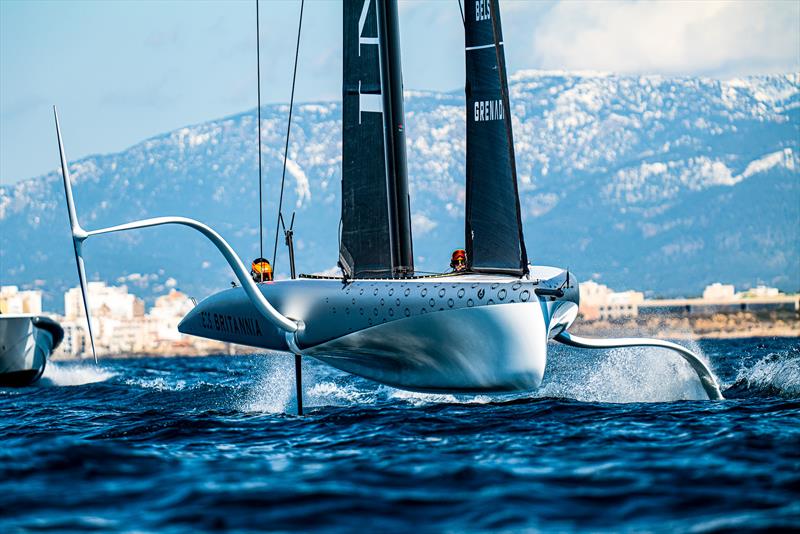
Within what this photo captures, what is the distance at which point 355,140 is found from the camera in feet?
64.4

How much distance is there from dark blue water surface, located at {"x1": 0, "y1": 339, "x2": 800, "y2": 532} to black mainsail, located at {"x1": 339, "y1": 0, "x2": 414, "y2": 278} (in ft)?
7.66

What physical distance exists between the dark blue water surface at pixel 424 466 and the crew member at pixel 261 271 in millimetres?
2554

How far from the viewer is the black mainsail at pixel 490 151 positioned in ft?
55.7

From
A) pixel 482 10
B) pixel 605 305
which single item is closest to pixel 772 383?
pixel 482 10

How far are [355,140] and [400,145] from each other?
0.70 m

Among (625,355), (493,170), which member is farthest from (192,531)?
(625,355)

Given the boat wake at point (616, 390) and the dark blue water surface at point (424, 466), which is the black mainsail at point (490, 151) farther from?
the boat wake at point (616, 390)

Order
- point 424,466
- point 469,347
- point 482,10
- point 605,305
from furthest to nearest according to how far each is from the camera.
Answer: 1. point 605,305
2. point 482,10
3. point 469,347
4. point 424,466

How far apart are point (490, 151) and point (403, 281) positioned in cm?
211

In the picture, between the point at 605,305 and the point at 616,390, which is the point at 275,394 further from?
the point at 605,305

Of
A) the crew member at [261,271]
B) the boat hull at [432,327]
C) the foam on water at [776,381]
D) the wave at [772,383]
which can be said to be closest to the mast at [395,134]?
the boat hull at [432,327]

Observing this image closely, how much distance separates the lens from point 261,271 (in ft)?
69.2

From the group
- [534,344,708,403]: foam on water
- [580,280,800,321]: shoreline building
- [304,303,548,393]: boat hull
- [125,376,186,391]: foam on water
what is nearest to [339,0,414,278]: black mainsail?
[304,303,548,393]: boat hull

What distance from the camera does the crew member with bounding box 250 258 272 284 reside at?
69.2ft
